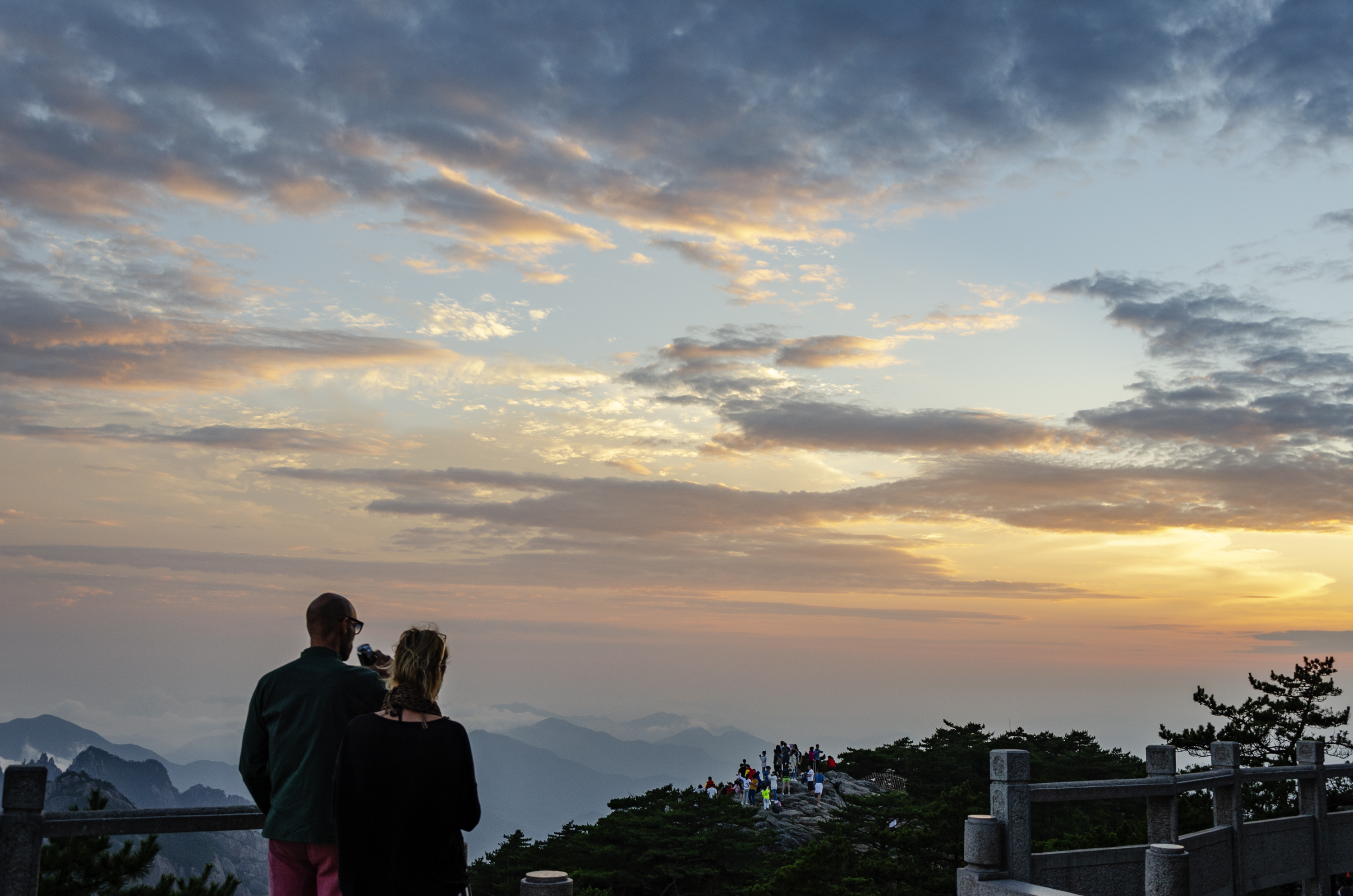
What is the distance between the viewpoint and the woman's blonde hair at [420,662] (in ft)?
14.5

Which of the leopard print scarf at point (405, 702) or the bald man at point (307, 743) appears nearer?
the leopard print scarf at point (405, 702)

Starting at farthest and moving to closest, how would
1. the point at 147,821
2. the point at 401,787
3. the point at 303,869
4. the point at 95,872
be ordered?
the point at 95,872 → the point at 147,821 → the point at 303,869 → the point at 401,787

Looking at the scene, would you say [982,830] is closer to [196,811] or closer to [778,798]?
[196,811]

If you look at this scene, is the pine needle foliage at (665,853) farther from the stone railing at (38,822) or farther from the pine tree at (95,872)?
the stone railing at (38,822)

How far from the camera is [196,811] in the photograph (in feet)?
19.5

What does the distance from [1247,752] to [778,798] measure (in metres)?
17.9

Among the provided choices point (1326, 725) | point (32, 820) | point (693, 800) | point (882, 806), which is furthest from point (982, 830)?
point (1326, 725)

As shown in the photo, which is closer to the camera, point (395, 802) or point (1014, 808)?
point (395, 802)

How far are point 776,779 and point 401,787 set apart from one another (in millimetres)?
43539

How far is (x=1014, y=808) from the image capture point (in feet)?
30.2

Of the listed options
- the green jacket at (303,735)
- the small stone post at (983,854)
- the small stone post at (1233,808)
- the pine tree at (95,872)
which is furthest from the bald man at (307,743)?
the pine tree at (95,872)

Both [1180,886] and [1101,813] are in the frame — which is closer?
[1180,886]

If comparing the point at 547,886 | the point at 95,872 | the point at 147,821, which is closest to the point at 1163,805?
the point at 547,886

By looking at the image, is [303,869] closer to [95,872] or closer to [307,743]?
[307,743]
